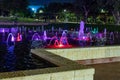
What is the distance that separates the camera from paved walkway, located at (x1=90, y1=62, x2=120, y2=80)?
27.6 ft

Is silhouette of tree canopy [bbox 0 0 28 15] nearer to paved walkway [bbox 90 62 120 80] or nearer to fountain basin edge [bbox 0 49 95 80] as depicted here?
paved walkway [bbox 90 62 120 80]

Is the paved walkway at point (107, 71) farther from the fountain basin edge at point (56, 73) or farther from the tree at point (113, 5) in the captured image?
the tree at point (113, 5)

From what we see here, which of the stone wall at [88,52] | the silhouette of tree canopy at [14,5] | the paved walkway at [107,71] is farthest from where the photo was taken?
the silhouette of tree canopy at [14,5]

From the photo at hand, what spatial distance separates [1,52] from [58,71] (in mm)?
5197

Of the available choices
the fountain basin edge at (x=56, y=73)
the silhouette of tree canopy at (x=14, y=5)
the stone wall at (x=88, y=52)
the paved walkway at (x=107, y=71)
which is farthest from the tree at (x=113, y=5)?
the silhouette of tree canopy at (x=14, y=5)

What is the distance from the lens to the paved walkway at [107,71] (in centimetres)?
841

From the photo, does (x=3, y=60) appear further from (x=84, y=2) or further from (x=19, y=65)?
(x=84, y=2)

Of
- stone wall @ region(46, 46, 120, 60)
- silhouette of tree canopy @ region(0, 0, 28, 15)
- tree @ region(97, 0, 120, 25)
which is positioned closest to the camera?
stone wall @ region(46, 46, 120, 60)

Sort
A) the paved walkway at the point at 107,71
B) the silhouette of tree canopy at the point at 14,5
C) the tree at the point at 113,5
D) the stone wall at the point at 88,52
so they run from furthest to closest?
1. the silhouette of tree canopy at the point at 14,5
2. the tree at the point at 113,5
3. the stone wall at the point at 88,52
4. the paved walkway at the point at 107,71

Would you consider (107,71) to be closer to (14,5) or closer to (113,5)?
(113,5)

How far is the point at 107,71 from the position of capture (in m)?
9.27

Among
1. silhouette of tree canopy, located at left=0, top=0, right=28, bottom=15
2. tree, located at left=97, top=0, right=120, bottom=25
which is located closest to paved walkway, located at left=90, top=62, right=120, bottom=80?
tree, located at left=97, top=0, right=120, bottom=25

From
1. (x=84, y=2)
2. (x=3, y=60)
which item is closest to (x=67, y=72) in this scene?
(x=3, y=60)

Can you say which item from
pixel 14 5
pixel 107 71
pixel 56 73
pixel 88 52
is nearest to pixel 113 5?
pixel 88 52
